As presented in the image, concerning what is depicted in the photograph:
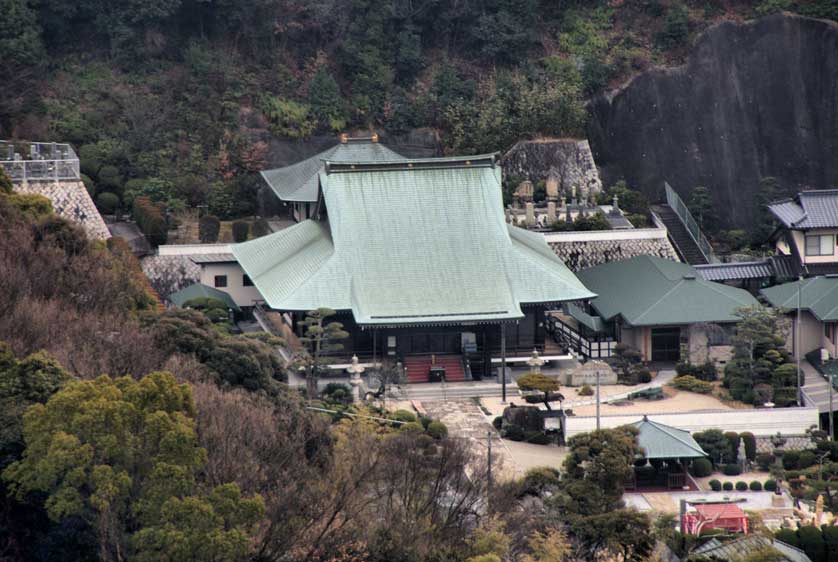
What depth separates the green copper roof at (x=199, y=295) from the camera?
60.8m

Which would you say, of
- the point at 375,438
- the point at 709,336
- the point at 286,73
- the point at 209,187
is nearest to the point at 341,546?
the point at 375,438

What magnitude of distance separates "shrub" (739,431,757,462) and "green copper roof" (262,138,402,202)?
19.0 meters

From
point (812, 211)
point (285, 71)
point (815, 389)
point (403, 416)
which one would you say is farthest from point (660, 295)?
point (285, 71)

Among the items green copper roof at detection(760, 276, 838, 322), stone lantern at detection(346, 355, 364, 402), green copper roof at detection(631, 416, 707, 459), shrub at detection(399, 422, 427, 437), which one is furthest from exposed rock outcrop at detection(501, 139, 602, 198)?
green copper roof at detection(631, 416, 707, 459)

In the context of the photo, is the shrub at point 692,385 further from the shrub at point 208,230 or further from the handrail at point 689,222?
the shrub at point 208,230

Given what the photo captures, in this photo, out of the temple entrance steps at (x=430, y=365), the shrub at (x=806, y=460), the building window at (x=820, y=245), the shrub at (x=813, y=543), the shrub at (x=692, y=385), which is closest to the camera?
the shrub at (x=813, y=543)

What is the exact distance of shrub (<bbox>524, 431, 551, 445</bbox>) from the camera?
5234 cm

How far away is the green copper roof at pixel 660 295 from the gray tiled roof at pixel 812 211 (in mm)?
3047

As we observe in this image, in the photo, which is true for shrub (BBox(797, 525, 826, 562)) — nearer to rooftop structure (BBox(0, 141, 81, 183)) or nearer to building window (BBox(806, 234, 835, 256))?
building window (BBox(806, 234, 835, 256))

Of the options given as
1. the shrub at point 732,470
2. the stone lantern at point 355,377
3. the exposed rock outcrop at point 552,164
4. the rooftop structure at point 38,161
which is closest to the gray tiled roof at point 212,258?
the rooftop structure at point 38,161

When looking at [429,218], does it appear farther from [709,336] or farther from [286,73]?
[286,73]

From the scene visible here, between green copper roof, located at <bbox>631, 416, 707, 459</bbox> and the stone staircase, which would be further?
the stone staircase

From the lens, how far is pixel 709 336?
58.5m

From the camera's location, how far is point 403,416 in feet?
172
